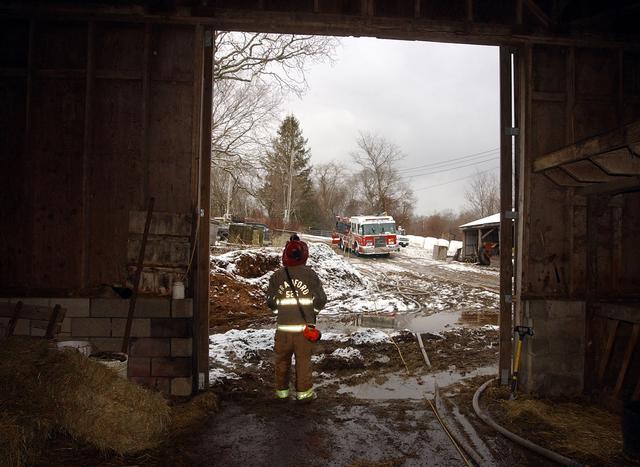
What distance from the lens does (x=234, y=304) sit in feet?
44.3

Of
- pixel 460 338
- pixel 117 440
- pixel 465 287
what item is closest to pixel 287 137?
pixel 465 287

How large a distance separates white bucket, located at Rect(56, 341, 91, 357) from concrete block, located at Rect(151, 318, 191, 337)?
73cm

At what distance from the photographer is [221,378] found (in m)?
6.48

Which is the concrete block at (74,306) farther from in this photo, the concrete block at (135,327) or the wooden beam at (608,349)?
the wooden beam at (608,349)

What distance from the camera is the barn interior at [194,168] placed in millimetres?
5516

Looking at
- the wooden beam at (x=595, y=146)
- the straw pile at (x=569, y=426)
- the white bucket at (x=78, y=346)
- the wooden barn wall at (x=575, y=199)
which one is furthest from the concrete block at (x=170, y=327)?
the wooden beam at (x=595, y=146)

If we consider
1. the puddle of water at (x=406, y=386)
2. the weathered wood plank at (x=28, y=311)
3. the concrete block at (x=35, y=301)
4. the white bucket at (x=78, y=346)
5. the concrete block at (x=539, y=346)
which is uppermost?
the concrete block at (x=35, y=301)

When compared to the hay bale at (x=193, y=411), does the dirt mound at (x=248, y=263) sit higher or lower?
higher

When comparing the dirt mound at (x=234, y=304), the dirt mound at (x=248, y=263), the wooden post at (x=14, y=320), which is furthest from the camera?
the dirt mound at (x=248, y=263)

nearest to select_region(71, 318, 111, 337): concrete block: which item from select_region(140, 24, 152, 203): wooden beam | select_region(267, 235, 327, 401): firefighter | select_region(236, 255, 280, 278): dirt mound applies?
select_region(140, 24, 152, 203): wooden beam

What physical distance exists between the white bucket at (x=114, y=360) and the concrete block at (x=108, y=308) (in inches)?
20.9

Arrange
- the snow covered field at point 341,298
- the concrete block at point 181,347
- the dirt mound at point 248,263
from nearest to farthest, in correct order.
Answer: the concrete block at point 181,347 < the snow covered field at point 341,298 < the dirt mound at point 248,263

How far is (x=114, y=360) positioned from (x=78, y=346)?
540 millimetres

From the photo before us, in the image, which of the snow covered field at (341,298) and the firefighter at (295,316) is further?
the snow covered field at (341,298)
